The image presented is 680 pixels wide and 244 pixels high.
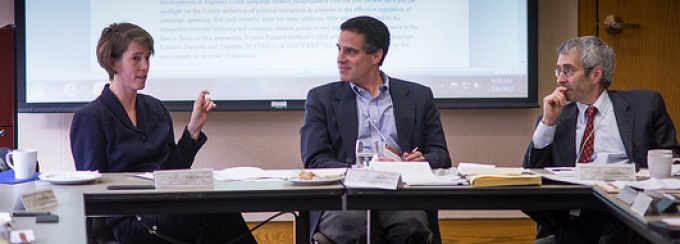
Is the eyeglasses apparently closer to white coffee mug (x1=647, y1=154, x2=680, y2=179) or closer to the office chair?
white coffee mug (x1=647, y1=154, x2=680, y2=179)

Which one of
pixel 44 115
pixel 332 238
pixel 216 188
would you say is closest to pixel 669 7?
pixel 332 238

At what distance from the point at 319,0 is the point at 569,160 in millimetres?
1793

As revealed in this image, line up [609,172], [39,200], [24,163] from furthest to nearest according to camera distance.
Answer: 1. [24,163]
2. [609,172]
3. [39,200]

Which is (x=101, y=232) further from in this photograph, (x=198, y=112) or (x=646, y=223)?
(x=646, y=223)

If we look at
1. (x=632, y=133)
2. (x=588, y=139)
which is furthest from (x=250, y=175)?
(x=632, y=133)

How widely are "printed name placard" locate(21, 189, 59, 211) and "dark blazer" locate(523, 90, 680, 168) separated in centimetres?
158

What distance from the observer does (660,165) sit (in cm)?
230

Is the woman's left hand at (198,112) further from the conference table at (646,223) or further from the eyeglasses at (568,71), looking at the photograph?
the conference table at (646,223)

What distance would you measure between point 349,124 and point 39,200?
1261 mm

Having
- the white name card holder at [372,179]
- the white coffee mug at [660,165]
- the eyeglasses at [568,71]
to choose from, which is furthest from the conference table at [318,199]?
the eyeglasses at [568,71]

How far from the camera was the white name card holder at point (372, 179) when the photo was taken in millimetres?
2092

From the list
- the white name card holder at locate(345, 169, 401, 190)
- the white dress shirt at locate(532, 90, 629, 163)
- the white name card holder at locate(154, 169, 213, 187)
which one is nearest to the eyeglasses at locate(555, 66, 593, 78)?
the white dress shirt at locate(532, 90, 629, 163)

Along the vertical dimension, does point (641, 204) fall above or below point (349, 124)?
below

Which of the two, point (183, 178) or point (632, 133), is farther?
point (632, 133)
